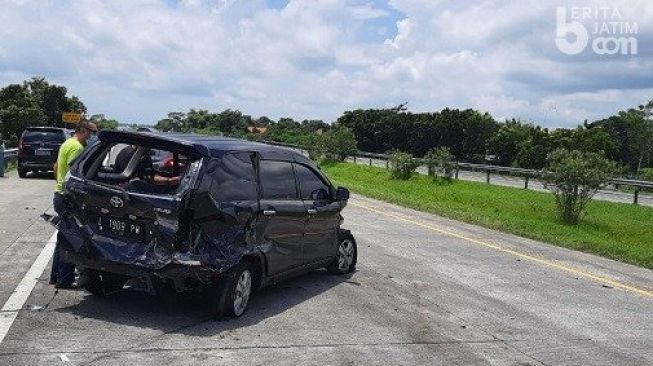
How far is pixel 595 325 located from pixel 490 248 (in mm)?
5839

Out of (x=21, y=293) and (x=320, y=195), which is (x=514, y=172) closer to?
(x=320, y=195)

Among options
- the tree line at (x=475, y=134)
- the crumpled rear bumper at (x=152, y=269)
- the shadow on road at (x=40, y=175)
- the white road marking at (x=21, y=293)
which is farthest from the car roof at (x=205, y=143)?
the tree line at (x=475, y=134)

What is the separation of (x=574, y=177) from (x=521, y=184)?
20493mm

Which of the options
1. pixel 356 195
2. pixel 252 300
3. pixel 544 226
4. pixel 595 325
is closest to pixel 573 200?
pixel 544 226

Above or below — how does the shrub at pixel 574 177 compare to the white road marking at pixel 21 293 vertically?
above

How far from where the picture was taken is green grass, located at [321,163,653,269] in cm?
1598

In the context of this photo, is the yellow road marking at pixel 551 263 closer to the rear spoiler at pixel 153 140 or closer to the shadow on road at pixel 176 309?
the shadow on road at pixel 176 309

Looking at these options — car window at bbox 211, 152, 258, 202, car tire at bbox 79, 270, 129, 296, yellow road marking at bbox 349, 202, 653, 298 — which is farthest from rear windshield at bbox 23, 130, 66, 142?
car window at bbox 211, 152, 258, 202

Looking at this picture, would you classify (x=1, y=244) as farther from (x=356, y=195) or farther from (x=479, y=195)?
(x=479, y=195)

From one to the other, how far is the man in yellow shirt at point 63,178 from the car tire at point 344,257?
10.6 feet

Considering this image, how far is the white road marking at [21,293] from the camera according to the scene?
6.32 m

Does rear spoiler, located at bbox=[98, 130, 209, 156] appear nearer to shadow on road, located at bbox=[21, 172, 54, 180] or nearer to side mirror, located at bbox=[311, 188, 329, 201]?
side mirror, located at bbox=[311, 188, 329, 201]

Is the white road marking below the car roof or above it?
below

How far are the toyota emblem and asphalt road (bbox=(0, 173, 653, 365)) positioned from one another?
1.02 meters
